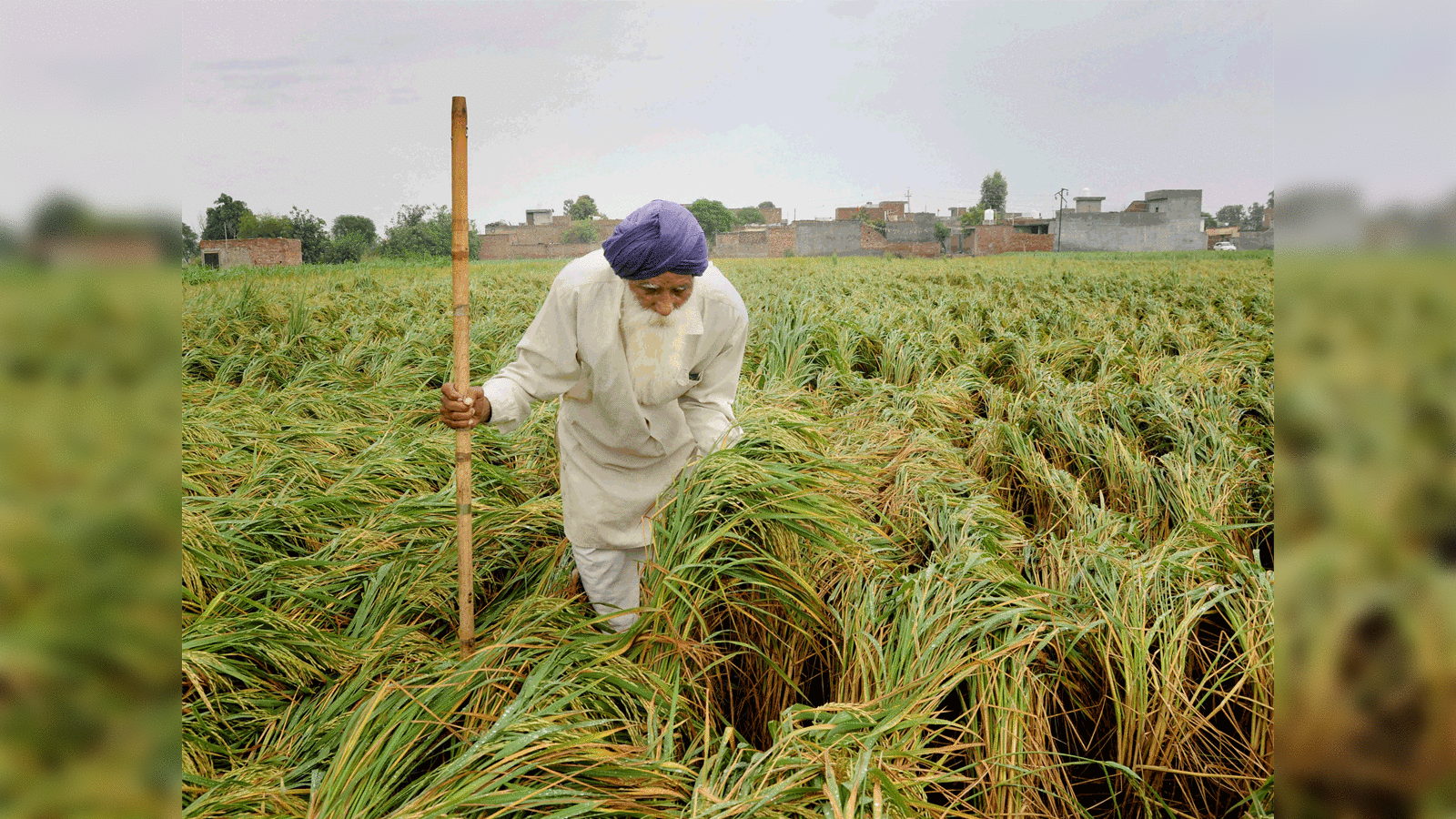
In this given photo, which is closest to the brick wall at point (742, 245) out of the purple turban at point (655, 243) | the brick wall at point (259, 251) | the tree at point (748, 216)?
the brick wall at point (259, 251)

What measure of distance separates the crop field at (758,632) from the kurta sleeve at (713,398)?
6.5 inches

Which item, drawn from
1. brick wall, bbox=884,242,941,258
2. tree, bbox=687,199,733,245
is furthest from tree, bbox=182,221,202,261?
tree, bbox=687,199,733,245

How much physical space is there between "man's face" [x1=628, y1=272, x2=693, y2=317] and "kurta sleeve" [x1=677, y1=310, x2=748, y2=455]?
0.93ft

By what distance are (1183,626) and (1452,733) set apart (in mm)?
2045

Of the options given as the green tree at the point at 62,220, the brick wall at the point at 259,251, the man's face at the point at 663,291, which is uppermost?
the brick wall at the point at 259,251

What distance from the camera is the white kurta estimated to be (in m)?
2.22

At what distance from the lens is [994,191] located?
68500mm

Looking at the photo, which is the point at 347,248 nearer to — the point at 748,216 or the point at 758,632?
the point at 758,632

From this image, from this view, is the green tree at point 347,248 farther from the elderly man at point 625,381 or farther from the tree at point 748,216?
the tree at point 748,216

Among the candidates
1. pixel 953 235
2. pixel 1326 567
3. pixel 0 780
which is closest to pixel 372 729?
pixel 0 780

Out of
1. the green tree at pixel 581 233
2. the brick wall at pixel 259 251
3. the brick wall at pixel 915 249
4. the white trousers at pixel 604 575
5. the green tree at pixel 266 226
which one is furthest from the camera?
the brick wall at pixel 915 249

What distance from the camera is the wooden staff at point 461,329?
185cm

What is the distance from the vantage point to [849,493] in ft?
8.30

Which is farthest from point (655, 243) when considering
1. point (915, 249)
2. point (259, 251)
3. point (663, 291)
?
point (915, 249)
